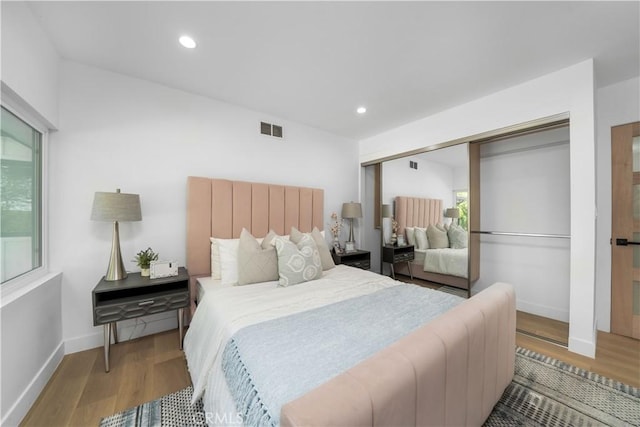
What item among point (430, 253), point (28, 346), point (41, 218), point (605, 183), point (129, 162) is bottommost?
point (28, 346)

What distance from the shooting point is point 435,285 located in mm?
3383

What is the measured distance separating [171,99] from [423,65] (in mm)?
2573

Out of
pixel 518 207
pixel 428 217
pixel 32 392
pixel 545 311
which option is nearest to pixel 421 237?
pixel 428 217

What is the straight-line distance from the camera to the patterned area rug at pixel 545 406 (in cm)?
148

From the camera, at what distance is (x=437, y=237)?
3.31 m

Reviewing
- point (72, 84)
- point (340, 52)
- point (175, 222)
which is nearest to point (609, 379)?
point (340, 52)

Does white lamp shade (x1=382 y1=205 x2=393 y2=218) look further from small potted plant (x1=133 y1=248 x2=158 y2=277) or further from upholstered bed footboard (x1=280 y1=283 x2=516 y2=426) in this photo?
small potted plant (x1=133 y1=248 x2=158 y2=277)

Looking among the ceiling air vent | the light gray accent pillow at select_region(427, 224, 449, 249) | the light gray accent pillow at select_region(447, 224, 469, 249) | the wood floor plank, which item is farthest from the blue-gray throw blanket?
the ceiling air vent

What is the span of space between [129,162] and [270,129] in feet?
5.33

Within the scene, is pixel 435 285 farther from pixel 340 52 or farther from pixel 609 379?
pixel 340 52

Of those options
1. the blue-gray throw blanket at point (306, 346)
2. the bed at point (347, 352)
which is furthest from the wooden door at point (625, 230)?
the blue-gray throw blanket at point (306, 346)

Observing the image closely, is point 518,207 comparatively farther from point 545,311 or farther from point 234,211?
point 234,211

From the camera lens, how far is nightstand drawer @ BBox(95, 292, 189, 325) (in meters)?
1.93

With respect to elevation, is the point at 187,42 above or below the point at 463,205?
above
